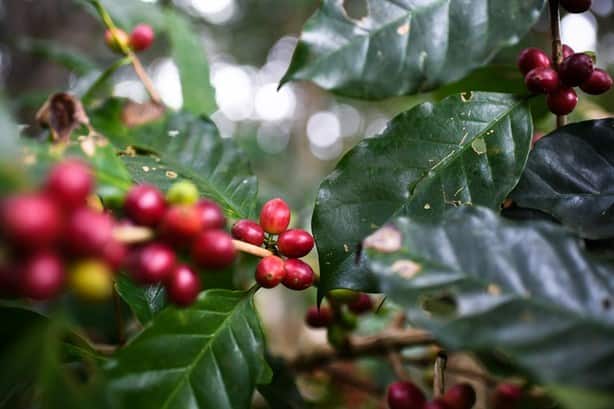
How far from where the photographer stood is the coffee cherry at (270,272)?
0.76m

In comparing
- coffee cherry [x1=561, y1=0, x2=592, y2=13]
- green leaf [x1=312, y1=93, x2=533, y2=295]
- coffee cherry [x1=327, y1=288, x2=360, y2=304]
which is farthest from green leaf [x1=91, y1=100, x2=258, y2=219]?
coffee cherry [x1=561, y1=0, x2=592, y2=13]

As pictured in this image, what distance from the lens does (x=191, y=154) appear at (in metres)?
1.11

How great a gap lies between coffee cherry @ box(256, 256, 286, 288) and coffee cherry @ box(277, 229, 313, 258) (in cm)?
4

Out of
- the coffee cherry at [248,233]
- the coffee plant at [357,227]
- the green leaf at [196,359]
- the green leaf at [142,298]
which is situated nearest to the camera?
the coffee plant at [357,227]

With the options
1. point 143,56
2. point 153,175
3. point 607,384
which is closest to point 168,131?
point 153,175

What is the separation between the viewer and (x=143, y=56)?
6.43 meters

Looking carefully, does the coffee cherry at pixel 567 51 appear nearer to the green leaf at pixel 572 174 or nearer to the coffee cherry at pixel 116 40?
the green leaf at pixel 572 174

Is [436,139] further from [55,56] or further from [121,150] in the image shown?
[55,56]

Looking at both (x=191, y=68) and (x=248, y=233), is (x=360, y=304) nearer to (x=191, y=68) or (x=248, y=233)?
(x=248, y=233)

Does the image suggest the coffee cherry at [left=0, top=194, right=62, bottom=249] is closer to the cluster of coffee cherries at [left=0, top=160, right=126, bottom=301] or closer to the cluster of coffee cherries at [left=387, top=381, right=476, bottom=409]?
the cluster of coffee cherries at [left=0, top=160, right=126, bottom=301]

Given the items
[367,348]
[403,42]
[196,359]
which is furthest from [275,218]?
[367,348]

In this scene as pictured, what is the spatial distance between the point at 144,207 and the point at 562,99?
755 millimetres

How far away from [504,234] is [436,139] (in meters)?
0.28

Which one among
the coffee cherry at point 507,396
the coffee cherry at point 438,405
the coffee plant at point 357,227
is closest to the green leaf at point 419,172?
the coffee plant at point 357,227
